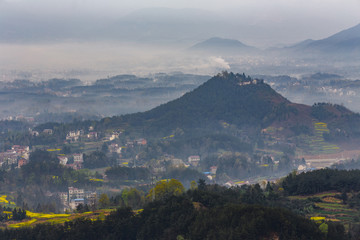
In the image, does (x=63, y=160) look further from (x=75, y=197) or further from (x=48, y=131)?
(x=48, y=131)

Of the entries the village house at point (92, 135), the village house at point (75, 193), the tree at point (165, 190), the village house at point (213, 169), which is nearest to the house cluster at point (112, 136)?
the village house at point (92, 135)

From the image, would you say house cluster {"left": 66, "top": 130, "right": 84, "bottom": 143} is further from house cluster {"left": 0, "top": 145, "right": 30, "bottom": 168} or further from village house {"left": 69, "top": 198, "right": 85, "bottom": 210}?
village house {"left": 69, "top": 198, "right": 85, "bottom": 210}

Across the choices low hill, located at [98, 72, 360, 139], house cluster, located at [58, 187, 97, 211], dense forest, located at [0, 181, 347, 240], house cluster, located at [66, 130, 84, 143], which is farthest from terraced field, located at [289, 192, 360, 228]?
house cluster, located at [66, 130, 84, 143]

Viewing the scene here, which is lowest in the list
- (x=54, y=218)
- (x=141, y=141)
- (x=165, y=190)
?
(x=141, y=141)

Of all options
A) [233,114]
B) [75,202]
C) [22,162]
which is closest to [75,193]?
[75,202]

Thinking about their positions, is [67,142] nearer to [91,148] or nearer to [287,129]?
[91,148]

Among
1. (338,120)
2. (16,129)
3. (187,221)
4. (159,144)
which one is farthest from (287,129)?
(187,221)
